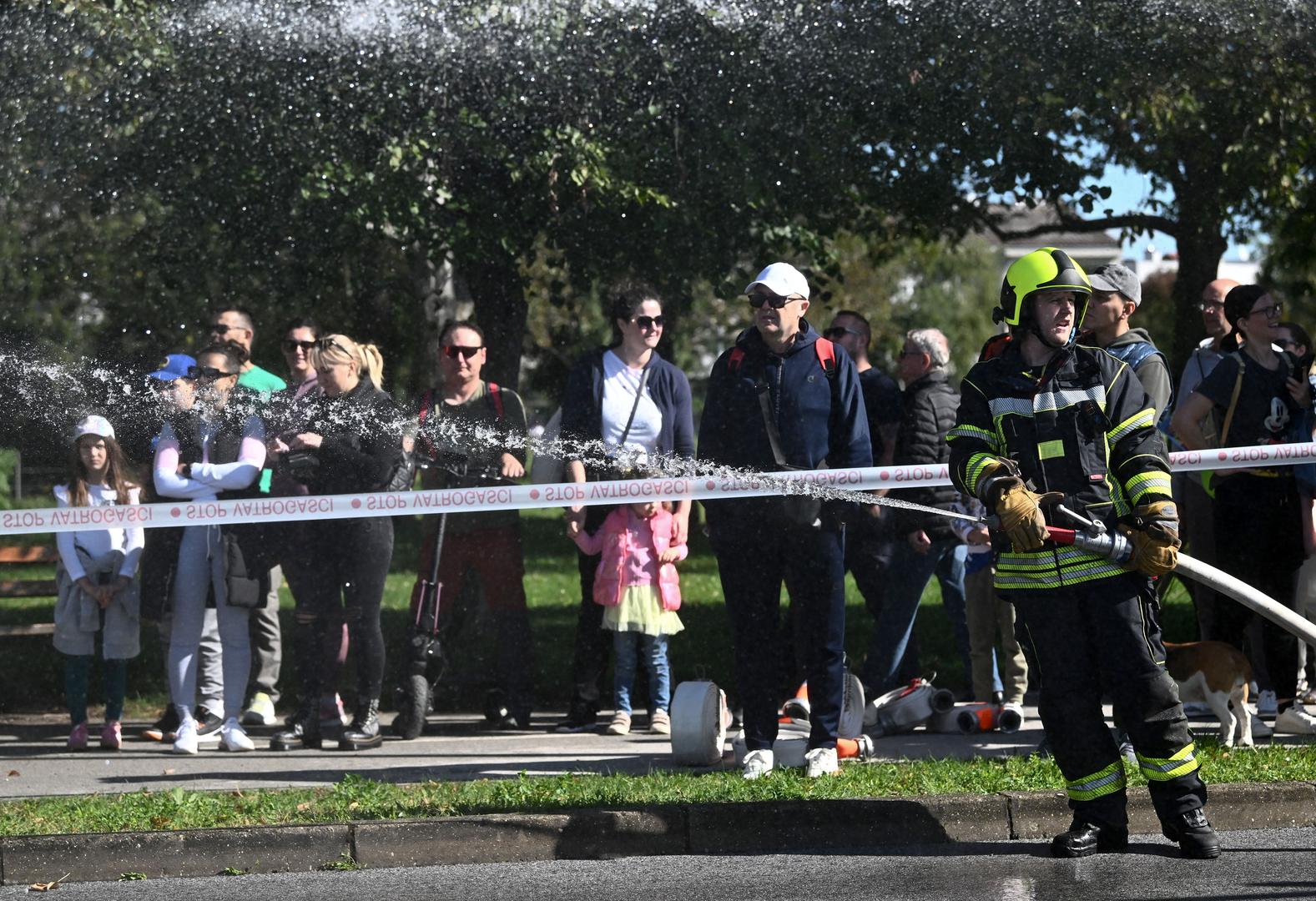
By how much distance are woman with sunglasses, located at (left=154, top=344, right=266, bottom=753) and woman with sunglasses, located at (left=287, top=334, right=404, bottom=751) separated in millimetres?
269

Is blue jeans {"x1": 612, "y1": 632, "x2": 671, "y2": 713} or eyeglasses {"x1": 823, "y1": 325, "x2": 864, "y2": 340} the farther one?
eyeglasses {"x1": 823, "y1": 325, "x2": 864, "y2": 340}

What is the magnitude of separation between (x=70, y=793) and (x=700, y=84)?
479 centimetres

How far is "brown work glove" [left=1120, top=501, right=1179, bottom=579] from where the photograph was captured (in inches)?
206

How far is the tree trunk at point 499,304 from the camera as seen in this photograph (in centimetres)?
888

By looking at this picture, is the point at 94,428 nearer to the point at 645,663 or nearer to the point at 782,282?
the point at 645,663

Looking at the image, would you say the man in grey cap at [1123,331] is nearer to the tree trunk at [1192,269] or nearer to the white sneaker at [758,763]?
the white sneaker at [758,763]

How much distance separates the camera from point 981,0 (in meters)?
9.31

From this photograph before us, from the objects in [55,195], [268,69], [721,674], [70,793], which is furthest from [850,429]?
[55,195]

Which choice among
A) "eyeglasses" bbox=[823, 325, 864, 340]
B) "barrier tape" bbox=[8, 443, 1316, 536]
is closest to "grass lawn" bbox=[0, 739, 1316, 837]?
"barrier tape" bbox=[8, 443, 1316, 536]

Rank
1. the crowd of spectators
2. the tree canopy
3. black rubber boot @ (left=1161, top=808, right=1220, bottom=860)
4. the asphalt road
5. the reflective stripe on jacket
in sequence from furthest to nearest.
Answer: the tree canopy < the crowd of spectators < the reflective stripe on jacket < black rubber boot @ (left=1161, top=808, right=1220, bottom=860) < the asphalt road

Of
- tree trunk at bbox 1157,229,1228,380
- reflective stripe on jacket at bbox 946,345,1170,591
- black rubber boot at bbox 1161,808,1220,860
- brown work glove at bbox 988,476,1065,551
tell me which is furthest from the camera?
tree trunk at bbox 1157,229,1228,380

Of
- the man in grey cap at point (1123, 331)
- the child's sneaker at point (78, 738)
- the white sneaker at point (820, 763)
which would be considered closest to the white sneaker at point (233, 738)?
the child's sneaker at point (78, 738)

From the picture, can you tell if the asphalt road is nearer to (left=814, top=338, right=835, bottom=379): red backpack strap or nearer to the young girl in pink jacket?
(left=814, top=338, right=835, bottom=379): red backpack strap

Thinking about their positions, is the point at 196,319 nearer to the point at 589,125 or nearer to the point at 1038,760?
the point at 589,125
